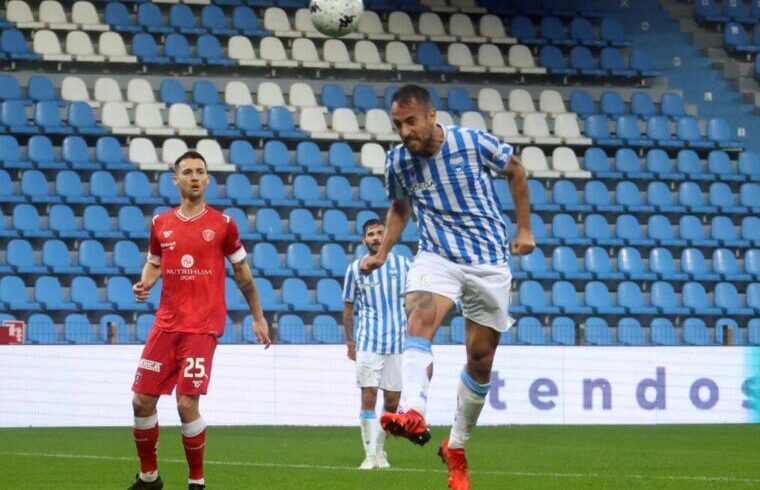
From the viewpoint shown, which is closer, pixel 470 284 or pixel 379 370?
pixel 470 284

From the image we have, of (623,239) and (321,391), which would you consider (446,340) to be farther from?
(623,239)

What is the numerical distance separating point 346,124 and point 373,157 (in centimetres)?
83

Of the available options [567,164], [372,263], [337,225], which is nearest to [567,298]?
[567,164]

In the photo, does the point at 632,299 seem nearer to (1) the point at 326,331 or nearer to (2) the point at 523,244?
(1) the point at 326,331

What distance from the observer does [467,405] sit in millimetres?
8672

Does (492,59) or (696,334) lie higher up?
(492,59)

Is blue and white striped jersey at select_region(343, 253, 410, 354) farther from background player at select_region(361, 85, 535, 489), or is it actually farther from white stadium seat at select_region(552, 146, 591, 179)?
white stadium seat at select_region(552, 146, 591, 179)

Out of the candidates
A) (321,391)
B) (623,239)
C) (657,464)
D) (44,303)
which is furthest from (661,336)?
(657,464)

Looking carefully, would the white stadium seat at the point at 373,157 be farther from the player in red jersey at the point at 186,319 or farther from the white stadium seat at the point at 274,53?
the player in red jersey at the point at 186,319

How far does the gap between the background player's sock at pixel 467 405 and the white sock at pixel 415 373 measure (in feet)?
2.36

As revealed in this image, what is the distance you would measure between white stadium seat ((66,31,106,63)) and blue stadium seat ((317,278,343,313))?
584 cm

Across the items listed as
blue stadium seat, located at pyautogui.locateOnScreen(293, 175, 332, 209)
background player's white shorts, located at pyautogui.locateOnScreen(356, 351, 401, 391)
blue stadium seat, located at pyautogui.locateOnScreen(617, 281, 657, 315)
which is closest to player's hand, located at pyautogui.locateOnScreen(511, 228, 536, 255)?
background player's white shorts, located at pyautogui.locateOnScreen(356, 351, 401, 391)

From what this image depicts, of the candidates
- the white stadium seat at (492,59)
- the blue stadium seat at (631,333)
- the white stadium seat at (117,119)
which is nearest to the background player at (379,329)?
the blue stadium seat at (631,333)

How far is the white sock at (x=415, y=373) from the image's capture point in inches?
299
